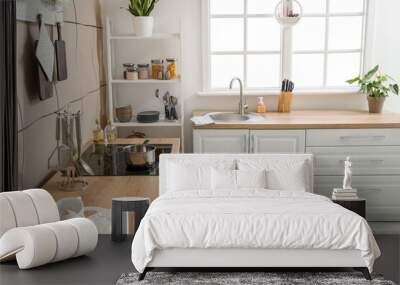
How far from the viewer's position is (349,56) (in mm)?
6145

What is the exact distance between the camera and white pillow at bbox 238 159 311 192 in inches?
164

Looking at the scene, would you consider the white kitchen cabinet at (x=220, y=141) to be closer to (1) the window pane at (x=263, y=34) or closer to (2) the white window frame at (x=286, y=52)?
(2) the white window frame at (x=286, y=52)

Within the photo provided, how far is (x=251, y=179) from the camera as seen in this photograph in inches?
161

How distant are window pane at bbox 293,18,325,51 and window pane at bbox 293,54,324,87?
9cm

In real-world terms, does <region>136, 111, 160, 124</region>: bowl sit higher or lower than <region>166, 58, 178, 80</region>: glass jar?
lower

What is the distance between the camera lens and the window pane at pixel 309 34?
607 cm

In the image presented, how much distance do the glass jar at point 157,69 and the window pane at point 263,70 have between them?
960mm

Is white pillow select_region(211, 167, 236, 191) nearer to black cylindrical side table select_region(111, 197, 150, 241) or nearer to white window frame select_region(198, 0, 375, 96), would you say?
black cylindrical side table select_region(111, 197, 150, 241)

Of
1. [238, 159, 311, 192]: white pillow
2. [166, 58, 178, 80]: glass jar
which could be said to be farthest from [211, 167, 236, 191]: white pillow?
[166, 58, 178, 80]: glass jar

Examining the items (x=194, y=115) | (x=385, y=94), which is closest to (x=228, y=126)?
(x=194, y=115)

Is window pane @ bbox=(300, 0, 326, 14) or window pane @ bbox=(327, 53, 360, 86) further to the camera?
window pane @ bbox=(327, 53, 360, 86)

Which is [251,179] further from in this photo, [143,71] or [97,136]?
[143,71]

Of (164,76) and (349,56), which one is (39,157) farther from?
(349,56)

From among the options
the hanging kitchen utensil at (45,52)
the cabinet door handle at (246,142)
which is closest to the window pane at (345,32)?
the cabinet door handle at (246,142)
